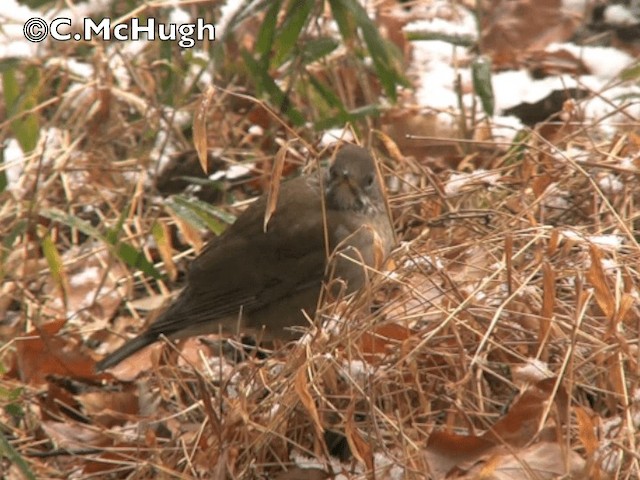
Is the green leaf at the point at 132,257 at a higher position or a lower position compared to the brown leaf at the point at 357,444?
lower

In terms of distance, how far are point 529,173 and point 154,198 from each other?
5.54 ft

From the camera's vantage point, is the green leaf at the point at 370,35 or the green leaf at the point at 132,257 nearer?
the green leaf at the point at 370,35

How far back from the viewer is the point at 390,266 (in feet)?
12.9

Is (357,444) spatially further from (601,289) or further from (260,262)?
(260,262)

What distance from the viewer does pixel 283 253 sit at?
4332 millimetres

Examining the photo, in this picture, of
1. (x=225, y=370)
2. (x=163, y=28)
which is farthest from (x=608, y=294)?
(x=163, y=28)

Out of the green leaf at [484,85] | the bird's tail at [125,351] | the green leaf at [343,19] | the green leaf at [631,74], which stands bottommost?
the bird's tail at [125,351]

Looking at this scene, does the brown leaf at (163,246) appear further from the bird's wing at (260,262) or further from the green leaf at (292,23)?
the green leaf at (292,23)

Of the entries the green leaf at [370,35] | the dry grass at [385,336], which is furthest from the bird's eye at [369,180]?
the green leaf at [370,35]

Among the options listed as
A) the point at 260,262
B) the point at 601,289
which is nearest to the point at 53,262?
the point at 260,262

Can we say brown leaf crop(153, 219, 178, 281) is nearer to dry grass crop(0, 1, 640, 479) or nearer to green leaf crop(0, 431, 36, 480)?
dry grass crop(0, 1, 640, 479)

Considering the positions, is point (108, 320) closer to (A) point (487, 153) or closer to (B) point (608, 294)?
(A) point (487, 153)

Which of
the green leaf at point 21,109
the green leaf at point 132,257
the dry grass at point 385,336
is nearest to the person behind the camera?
the dry grass at point 385,336

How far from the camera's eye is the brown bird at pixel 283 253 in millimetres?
4301
